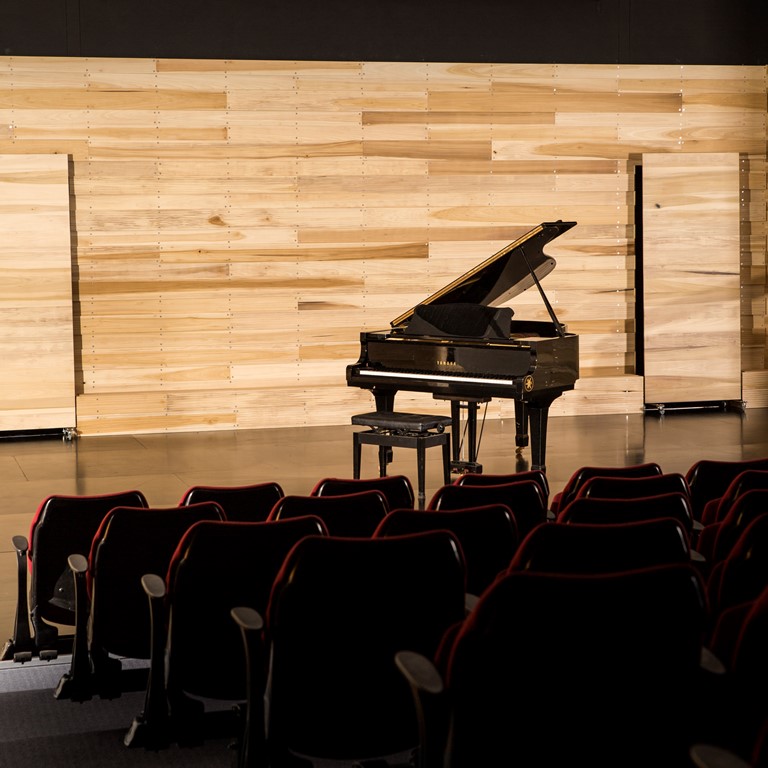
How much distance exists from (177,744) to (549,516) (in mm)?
1823

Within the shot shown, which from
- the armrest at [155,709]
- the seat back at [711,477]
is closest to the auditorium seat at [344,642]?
the armrest at [155,709]

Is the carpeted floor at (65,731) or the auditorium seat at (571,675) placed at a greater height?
the auditorium seat at (571,675)

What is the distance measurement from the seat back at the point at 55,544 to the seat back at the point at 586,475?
1.72 m

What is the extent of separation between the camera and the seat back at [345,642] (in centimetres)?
241

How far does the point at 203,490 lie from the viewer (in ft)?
13.4

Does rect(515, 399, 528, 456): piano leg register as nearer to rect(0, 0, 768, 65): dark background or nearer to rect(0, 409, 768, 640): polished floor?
Result: rect(0, 409, 768, 640): polished floor

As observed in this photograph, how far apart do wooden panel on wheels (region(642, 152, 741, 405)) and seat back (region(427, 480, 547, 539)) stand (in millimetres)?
7244

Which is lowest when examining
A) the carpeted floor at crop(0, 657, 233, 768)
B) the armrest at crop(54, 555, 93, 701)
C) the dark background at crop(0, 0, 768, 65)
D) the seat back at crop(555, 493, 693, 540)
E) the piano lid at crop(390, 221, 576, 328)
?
the carpeted floor at crop(0, 657, 233, 768)

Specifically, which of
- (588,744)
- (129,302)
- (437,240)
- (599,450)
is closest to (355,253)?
(437,240)

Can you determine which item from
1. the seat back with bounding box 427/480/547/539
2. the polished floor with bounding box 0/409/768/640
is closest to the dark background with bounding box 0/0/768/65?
the polished floor with bounding box 0/409/768/640

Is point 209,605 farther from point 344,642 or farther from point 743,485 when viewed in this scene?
point 743,485

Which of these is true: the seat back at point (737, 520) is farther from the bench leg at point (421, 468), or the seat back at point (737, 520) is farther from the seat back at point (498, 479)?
the bench leg at point (421, 468)

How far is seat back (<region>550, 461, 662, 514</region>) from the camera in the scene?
4.39 meters

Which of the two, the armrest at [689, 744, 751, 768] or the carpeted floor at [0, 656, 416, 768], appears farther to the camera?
the carpeted floor at [0, 656, 416, 768]
